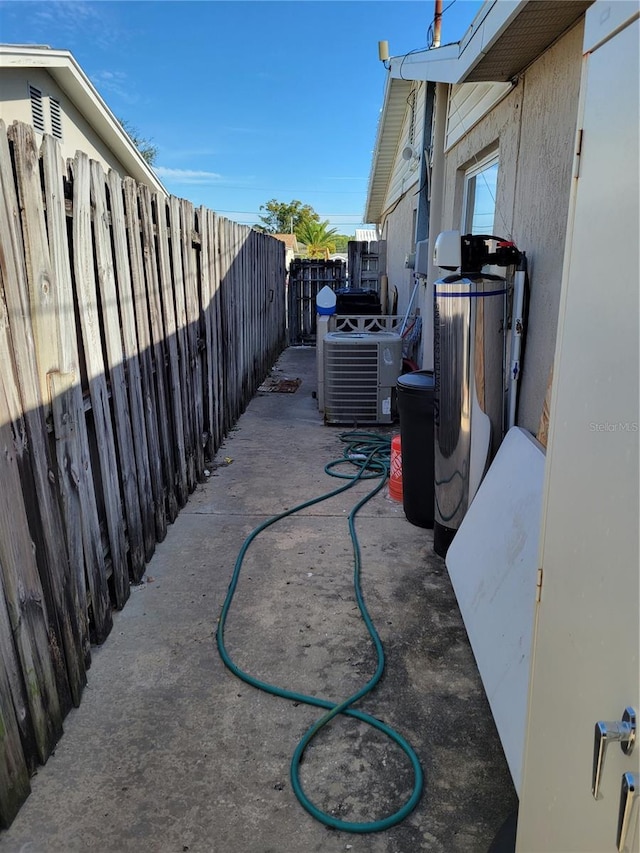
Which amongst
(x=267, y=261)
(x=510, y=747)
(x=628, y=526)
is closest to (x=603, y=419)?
(x=628, y=526)

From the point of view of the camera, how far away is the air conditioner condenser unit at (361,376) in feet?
19.2

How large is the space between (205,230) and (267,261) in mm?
4475

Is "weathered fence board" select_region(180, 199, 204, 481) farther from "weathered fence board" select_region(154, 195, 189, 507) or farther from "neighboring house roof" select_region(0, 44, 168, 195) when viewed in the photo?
"neighboring house roof" select_region(0, 44, 168, 195)

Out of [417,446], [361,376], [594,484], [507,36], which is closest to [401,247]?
[361,376]

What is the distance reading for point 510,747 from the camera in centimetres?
177

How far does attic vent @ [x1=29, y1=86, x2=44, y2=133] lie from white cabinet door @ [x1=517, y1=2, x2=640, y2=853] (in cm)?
970

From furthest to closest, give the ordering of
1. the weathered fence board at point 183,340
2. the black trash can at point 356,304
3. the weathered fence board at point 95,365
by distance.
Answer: the black trash can at point 356,304 → the weathered fence board at point 183,340 → the weathered fence board at point 95,365

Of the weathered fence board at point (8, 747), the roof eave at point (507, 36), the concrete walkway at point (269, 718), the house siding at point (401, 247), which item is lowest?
the concrete walkway at point (269, 718)

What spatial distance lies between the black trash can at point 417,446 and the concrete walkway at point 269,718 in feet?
0.74

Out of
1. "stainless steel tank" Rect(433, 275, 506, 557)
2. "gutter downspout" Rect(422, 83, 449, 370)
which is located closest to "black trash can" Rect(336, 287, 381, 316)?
"gutter downspout" Rect(422, 83, 449, 370)

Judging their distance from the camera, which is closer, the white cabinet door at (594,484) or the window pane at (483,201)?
the white cabinet door at (594,484)

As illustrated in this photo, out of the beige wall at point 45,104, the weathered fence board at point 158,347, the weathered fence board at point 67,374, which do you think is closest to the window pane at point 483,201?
the weathered fence board at point 158,347

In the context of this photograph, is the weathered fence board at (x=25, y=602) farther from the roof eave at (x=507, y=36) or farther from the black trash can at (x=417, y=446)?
the roof eave at (x=507, y=36)

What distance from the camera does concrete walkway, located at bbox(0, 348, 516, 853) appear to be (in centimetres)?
172
